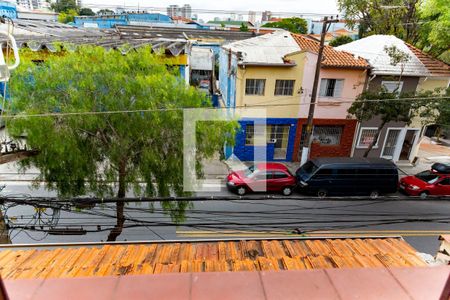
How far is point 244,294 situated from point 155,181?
5.93m

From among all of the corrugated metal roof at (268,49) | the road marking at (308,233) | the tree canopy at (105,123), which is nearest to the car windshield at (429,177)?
the road marking at (308,233)

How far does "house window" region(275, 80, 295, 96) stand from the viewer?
43.0 feet

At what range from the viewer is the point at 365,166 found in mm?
11297

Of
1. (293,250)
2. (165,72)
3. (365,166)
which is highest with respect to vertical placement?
(165,72)

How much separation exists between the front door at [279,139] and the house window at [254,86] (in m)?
1.97

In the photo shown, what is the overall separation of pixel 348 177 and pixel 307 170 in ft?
5.41

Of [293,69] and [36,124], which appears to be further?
[293,69]

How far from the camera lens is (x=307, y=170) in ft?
38.9

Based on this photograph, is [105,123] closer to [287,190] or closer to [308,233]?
[308,233]

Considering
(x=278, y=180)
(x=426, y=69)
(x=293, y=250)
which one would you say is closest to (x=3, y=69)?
(x=293, y=250)

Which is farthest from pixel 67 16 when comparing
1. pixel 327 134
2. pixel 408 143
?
pixel 408 143

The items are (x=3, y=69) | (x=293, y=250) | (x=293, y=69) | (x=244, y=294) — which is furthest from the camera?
(x=293, y=69)

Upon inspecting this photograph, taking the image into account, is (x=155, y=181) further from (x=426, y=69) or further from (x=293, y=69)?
(x=426, y=69)

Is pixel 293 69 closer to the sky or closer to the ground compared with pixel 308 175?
closer to the sky
